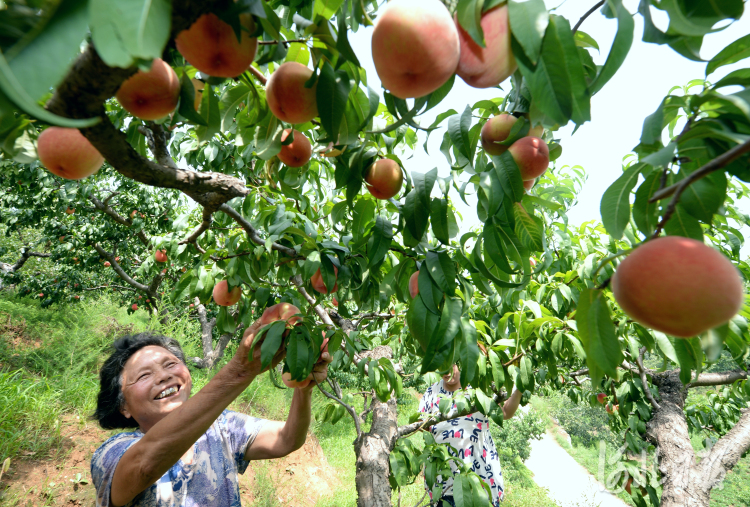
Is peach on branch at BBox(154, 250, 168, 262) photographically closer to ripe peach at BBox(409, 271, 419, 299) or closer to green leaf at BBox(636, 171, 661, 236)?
ripe peach at BBox(409, 271, 419, 299)

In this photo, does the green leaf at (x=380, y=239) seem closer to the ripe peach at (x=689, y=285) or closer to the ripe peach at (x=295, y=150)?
the ripe peach at (x=295, y=150)

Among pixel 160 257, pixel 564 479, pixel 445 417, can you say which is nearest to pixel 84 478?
pixel 160 257

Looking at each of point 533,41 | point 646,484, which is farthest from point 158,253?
point 646,484

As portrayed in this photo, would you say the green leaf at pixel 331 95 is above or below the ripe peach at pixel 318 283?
above

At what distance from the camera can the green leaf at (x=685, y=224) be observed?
0.50m

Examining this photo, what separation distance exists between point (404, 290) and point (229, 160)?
1639mm

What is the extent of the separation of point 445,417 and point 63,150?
2.05m

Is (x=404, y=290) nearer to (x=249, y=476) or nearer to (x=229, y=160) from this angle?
(x=229, y=160)

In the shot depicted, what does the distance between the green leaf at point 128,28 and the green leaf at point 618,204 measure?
59 centimetres

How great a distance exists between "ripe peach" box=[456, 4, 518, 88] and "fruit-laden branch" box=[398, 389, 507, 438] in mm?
1880

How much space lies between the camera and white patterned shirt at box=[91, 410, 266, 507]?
1.30 metres

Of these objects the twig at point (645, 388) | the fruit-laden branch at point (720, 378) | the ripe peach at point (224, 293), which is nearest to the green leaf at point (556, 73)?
the ripe peach at point (224, 293)

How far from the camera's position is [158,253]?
269 centimetres

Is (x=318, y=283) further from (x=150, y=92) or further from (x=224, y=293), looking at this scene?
(x=150, y=92)
